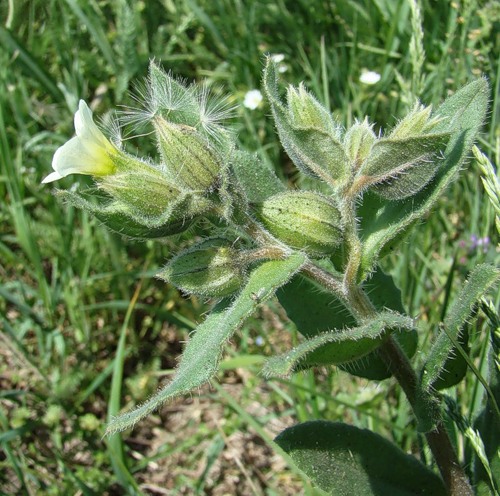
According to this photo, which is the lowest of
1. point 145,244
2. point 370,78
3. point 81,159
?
A: point 145,244

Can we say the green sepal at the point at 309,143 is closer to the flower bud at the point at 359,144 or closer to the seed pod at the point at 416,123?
the flower bud at the point at 359,144

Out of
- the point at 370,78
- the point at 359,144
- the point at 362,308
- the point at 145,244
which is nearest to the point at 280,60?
the point at 370,78

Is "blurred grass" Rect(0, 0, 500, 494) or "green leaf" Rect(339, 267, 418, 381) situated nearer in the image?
"green leaf" Rect(339, 267, 418, 381)

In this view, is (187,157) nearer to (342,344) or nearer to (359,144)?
(359,144)

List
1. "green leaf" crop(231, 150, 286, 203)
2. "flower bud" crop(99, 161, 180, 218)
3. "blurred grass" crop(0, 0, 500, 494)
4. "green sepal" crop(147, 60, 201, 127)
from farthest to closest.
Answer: "blurred grass" crop(0, 0, 500, 494)
"green leaf" crop(231, 150, 286, 203)
"green sepal" crop(147, 60, 201, 127)
"flower bud" crop(99, 161, 180, 218)

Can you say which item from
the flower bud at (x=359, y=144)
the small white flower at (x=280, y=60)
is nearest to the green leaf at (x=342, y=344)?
the flower bud at (x=359, y=144)

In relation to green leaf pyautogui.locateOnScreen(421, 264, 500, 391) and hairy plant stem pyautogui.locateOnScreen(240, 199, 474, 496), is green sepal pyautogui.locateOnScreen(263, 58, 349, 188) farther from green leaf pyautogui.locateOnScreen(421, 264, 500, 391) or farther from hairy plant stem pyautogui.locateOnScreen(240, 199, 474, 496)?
green leaf pyautogui.locateOnScreen(421, 264, 500, 391)

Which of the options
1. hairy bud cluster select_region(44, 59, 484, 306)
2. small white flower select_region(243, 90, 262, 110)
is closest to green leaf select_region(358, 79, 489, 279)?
hairy bud cluster select_region(44, 59, 484, 306)
